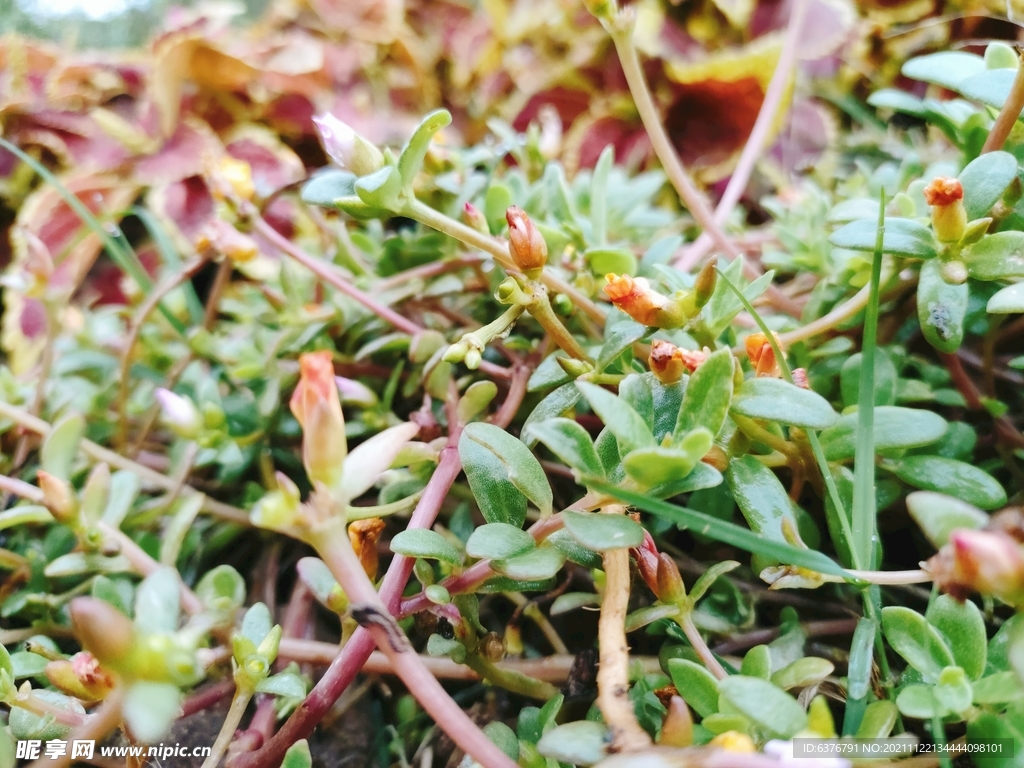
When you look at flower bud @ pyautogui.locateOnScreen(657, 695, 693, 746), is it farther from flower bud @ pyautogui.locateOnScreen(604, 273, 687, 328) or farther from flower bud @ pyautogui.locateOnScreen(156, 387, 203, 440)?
flower bud @ pyautogui.locateOnScreen(156, 387, 203, 440)

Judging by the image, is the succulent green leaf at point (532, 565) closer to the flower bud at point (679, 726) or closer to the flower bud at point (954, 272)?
the flower bud at point (679, 726)

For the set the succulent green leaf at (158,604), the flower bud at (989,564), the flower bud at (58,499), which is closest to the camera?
the flower bud at (989,564)

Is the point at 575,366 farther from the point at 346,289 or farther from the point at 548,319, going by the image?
the point at 346,289

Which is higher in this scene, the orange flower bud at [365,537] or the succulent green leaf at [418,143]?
the succulent green leaf at [418,143]

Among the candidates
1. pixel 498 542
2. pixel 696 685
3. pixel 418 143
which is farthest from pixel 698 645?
pixel 418 143

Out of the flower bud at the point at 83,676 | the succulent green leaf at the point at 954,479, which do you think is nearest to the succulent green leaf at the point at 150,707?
the flower bud at the point at 83,676

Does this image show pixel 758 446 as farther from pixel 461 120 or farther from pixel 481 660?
pixel 461 120

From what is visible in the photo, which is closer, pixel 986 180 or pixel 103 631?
pixel 103 631
